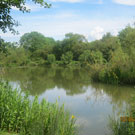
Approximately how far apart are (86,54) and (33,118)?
30.7 metres

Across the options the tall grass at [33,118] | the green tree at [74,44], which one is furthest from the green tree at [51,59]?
the tall grass at [33,118]

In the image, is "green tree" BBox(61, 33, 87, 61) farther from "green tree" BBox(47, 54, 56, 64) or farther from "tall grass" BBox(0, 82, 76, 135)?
"tall grass" BBox(0, 82, 76, 135)

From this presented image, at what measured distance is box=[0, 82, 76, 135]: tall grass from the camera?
3211mm

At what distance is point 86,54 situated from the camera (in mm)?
33969

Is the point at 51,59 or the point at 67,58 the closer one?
the point at 67,58

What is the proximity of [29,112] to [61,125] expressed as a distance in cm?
98

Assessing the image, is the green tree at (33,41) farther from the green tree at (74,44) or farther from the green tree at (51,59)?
the green tree at (51,59)

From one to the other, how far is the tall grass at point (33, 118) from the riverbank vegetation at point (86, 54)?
1347mm

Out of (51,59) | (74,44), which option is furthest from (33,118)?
(74,44)

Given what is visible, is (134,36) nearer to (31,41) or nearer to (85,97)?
(85,97)

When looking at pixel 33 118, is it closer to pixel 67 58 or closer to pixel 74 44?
pixel 67 58

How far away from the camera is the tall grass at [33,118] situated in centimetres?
321

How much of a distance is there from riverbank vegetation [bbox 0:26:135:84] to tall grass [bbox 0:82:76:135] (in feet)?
4.42

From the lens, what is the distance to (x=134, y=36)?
13.3 meters
